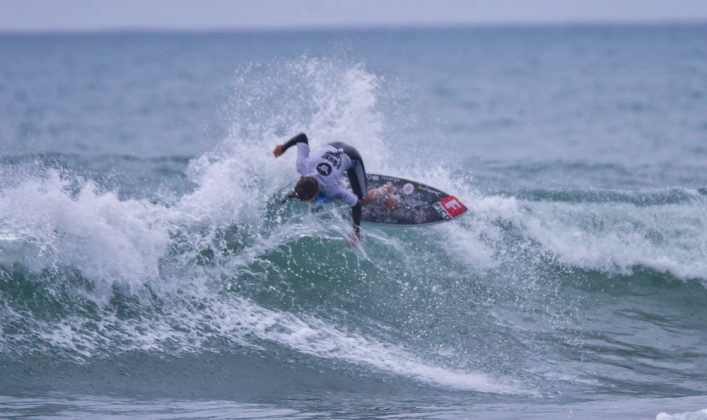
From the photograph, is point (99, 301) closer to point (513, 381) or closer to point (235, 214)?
point (235, 214)

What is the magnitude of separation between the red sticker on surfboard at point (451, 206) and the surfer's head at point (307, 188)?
2389 millimetres

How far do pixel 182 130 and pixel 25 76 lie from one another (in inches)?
1169

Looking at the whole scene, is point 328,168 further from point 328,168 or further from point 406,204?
point 406,204

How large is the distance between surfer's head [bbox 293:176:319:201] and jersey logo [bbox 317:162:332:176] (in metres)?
0.41

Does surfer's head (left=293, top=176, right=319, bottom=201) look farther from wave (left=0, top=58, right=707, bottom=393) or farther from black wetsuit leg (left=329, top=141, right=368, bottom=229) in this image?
wave (left=0, top=58, right=707, bottom=393)

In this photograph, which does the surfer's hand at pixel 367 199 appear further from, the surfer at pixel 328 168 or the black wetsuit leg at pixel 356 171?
the surfer at pixel 328 168

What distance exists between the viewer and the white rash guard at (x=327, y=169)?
9484mm

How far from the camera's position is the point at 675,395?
25.2ft

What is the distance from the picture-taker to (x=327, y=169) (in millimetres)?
9508

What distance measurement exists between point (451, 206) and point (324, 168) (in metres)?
2.18

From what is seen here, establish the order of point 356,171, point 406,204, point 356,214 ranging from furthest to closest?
1. point 406,204
2. point 356,171
3. point 356,214

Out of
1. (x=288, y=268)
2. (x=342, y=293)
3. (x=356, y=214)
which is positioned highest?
(x=356, y=214)

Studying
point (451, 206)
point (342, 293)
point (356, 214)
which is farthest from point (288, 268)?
point (451, 206)

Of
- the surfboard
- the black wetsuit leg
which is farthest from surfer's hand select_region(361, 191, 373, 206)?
the black wetsuit leg
